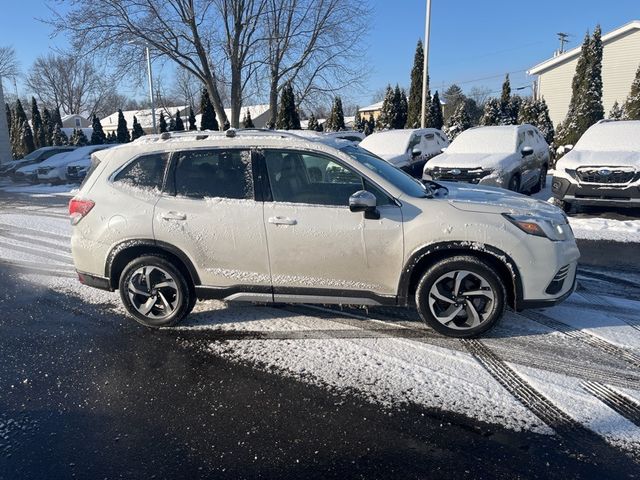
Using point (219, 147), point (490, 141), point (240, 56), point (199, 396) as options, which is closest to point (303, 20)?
point (240, 56)

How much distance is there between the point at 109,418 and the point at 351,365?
178cm

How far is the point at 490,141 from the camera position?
11.4 metres

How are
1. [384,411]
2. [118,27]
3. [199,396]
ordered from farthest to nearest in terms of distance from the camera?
1. [118,27]
2. [199,396]
3. [384,411]

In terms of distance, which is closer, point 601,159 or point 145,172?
point 145,172

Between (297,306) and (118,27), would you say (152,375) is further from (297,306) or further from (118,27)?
(118,27)

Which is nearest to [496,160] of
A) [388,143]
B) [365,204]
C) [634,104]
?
[388,143]

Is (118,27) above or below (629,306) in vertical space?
above

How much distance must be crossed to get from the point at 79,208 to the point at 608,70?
121 feet

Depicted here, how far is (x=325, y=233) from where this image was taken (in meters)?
4.08

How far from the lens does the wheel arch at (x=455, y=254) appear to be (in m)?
3.91

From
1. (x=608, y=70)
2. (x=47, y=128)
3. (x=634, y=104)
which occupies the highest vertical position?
(x=608, y=70)

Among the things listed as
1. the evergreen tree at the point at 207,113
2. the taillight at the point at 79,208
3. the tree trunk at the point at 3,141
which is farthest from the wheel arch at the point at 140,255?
the tree trunk at the point at 3,141

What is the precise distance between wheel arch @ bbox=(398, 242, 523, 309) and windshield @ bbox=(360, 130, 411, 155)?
9.37 meters

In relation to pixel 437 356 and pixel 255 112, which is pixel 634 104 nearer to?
pixel 437 356
